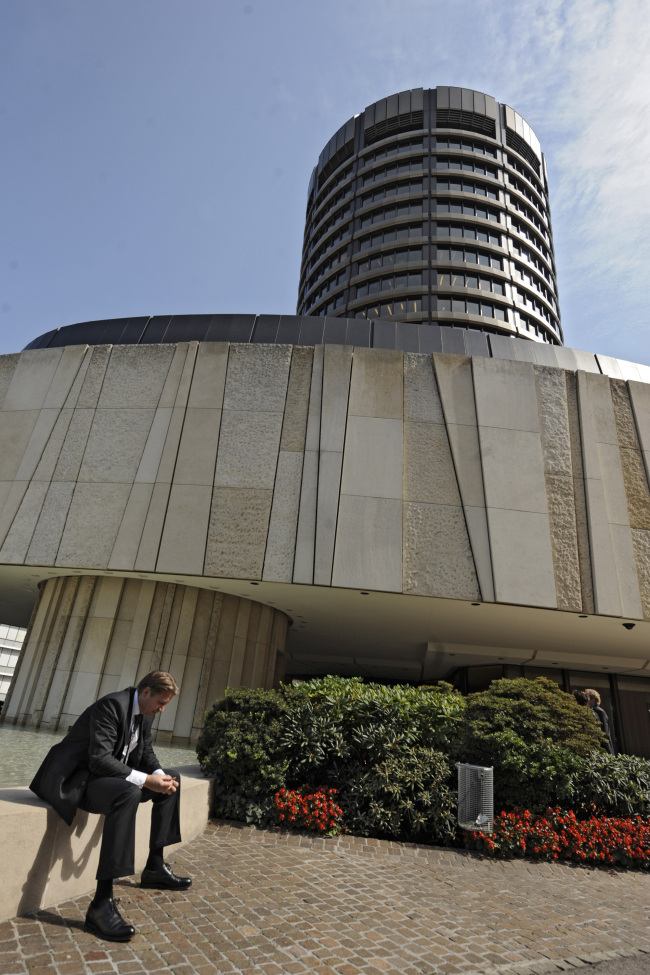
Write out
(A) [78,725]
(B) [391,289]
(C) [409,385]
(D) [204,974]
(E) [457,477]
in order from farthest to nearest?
(B) [391,289] → (C) [409,385] → (E) [457,477] → (A) [78,725] → (D) [204,974]

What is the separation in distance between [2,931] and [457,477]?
1207 cm

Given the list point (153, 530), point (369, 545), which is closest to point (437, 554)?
point (369, 545)

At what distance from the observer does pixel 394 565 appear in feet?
41.9

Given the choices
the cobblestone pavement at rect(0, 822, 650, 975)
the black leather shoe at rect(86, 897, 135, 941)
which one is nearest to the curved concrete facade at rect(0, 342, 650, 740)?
the cobblestone pavement at rect(0, 822, 650, 975)

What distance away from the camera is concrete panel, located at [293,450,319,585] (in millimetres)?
12781

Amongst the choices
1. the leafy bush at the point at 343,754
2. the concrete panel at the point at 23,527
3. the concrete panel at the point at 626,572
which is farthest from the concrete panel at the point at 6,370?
the concrete panel at the point at 626,572

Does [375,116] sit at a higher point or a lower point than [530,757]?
higher

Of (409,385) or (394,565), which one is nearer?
(394,565)

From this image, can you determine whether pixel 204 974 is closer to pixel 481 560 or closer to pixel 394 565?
pixel 394 565

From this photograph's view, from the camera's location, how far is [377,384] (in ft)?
47.5

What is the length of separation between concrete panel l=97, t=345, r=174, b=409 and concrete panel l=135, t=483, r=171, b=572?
8.73 ft

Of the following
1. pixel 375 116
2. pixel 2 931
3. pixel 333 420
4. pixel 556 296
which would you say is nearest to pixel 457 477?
pixel 333 420

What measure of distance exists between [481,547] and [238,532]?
5.87 m

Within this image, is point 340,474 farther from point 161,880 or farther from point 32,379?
point 161,880
